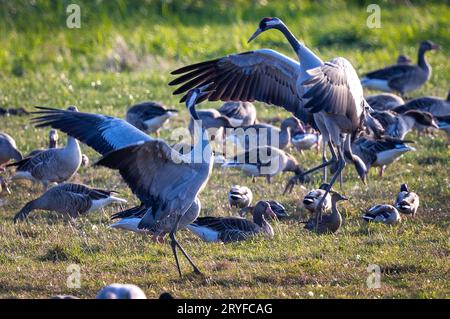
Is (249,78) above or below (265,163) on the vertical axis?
above

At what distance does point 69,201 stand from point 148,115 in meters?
3.54

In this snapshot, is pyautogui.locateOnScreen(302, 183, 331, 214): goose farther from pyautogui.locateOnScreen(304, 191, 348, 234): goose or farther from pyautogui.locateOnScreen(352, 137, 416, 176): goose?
pyautogui.locateOnScreen(352, 137, 416, 176): goose

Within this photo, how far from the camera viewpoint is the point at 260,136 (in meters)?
13.5

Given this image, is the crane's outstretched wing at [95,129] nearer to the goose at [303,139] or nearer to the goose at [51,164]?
the goose at [51,164]

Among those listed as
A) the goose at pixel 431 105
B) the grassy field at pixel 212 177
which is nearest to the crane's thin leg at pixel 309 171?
the grassy field at pixel 212 177

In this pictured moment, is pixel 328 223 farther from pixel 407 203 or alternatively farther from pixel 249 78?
pixel 249 78

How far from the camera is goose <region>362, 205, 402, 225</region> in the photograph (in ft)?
33.1

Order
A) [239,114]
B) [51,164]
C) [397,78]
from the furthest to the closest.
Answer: [397,78] → [239,114] → [51,164]

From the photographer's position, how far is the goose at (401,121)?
1356cm

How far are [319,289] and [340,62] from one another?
8.87ft

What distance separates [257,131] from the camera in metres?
13.5

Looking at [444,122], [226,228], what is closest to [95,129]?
[226,228]

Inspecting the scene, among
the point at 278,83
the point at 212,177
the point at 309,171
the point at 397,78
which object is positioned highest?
the point at 278,83
